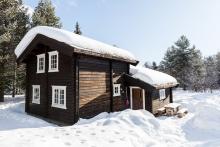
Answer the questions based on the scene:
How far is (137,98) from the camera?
57.3 ft

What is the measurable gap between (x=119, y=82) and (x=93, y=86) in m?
3.47

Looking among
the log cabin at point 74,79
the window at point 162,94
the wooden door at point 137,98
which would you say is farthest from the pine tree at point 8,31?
the window at point 162,94

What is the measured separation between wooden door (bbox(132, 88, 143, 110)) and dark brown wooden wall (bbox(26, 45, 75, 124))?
6793 mm

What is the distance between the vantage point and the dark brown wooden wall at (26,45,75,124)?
12.6m

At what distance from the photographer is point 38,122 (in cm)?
1302

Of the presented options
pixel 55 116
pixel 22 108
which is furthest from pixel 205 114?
pixel 22 108

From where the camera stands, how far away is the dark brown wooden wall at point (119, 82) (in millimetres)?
15938

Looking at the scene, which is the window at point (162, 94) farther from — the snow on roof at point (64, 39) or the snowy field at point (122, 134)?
the snowy field at point (122, 134)

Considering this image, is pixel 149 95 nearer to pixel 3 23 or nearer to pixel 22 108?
pixel 22 108

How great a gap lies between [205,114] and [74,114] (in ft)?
26.6

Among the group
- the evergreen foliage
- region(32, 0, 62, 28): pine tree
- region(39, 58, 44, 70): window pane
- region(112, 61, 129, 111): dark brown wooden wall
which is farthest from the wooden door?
the evergreen foliage

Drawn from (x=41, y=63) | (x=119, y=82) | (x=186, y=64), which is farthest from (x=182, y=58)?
(x=41, y=63)

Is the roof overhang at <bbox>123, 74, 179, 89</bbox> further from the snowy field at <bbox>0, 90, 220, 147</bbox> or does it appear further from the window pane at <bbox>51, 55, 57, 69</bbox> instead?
the window pane at <bbox>51, 55, 57, 69</bbox>

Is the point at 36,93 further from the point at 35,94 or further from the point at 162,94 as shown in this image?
the point at 162,94
